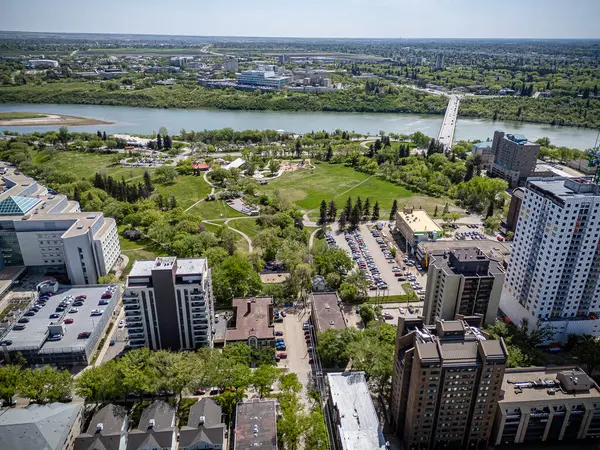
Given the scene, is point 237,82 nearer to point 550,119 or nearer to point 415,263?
point 550,119

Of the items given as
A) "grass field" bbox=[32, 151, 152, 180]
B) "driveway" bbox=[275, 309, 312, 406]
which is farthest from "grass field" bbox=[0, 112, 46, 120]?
"driveway" bbox=[275, 309, 312, 406]

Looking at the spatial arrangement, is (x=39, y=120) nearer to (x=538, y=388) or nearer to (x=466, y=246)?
(x=466, y=246)

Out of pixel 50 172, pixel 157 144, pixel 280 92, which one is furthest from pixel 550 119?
pixel 50 172

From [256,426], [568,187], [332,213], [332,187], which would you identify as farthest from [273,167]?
[256,426]

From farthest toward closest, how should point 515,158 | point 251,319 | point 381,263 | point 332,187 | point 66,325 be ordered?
point 332,187 → point 515,158 → point 381,263 → point 251,319 → point 66,325

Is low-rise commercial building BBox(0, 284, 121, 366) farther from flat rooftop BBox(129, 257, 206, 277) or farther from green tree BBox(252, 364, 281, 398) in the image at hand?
green tree BBox(252, 364, 281, 398)
